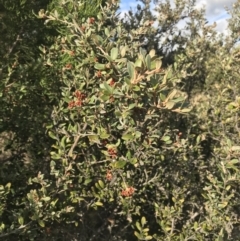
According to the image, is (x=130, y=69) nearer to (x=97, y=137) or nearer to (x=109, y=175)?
(x=97, y=137)

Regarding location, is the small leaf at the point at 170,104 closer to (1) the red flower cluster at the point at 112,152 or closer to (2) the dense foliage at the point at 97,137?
(2) the dense foliage at the point at 97,137

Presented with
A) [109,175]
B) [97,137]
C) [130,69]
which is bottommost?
[109,175]

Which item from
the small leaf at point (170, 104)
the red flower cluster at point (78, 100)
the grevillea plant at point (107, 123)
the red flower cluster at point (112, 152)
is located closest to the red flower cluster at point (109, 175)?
the grevillea plant at point (107, 123)

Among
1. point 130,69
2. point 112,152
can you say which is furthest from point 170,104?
point 112,152

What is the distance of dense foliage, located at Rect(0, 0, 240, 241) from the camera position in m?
1.95

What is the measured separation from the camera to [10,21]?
9.48ft

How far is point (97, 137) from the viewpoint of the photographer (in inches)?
85.7

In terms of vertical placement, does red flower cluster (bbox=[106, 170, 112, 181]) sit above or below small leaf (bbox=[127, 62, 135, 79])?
below

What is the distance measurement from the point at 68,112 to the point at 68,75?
29 cm

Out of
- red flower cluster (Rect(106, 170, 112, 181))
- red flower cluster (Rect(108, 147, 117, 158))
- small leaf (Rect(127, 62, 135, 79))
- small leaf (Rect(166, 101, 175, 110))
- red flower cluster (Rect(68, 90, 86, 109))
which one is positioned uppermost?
red flower cluster (Rect(68, 90, 86, 109))

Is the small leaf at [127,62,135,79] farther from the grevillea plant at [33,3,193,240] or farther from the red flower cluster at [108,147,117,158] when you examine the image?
the red flower cluster at [108,147,117,158]

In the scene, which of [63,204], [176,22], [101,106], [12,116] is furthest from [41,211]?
[176,22]

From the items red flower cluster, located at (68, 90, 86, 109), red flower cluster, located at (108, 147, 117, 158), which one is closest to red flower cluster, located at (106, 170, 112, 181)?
red flower cluster, located at (108, 147, 117, 158)

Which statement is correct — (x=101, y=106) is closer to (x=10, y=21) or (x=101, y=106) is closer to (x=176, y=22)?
(x=10, y=21)
